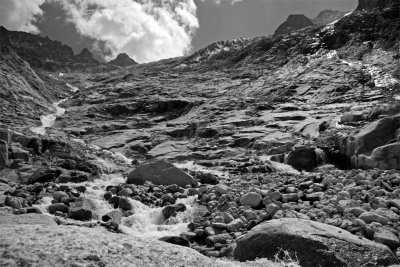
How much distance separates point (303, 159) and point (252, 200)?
17478mm

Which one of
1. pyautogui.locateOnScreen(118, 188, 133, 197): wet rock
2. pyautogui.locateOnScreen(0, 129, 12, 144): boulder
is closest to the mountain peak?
pyautogui.locateOnScreen(0, 129, 12, 144): boulder

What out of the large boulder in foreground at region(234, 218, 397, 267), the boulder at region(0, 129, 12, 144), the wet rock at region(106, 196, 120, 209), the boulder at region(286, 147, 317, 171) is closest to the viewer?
the large boulder in foreground at region(234, 218, 397, 267)

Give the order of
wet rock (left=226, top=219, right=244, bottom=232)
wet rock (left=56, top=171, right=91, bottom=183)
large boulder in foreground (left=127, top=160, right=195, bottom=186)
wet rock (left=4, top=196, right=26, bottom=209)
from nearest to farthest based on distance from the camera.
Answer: wet rock (left=226, top=219, right=244, bottom=232), wet rock (left=4, top=196, right=26, bottom=209), wet rock (left=56, top=171, right=91, bottom=183), large boulder in foreground (left=127, top=160, right=195, bottom=186)

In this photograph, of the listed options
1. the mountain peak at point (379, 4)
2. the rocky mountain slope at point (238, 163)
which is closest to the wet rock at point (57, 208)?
the rocky mountain slope at point (238, 163)

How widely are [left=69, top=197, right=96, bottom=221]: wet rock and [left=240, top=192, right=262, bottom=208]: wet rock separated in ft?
18.9

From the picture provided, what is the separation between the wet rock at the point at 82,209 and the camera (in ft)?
47.5

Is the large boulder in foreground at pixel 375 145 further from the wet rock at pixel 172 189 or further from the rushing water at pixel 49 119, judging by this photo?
the rushing water at pixel 49 119

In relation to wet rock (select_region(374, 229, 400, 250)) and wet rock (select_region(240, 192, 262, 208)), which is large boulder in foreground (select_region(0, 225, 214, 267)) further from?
wet rock (select_region(240, 192, 262, 208))

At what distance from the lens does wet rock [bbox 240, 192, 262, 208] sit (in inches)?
587

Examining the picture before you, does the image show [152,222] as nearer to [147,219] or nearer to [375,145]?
[147,219]

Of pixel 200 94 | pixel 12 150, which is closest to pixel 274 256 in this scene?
pixel 12 150

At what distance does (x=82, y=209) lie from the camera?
1470cm

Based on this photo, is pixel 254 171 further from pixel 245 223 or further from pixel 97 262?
pixel 97 262

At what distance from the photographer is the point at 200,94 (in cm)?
9088
